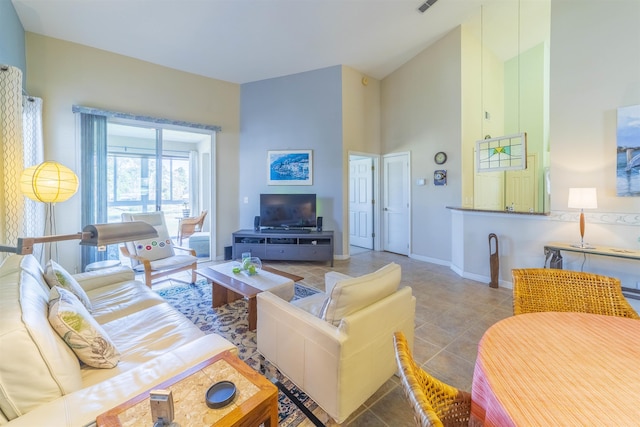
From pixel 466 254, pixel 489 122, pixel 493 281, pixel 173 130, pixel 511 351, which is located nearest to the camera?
pixel 511 351

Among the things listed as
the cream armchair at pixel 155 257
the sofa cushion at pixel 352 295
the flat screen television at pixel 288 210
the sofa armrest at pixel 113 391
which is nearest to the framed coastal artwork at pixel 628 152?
the sofa cushion at pixel 352 295

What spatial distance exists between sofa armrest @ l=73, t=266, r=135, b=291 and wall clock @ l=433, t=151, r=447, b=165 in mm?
4746

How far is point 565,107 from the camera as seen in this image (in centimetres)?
322

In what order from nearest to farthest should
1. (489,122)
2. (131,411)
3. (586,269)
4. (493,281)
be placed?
1. (131,411)
2. (586,269)
3. (493,281)
4. (489,122)

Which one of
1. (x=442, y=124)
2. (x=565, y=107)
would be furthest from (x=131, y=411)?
(x=442, y=124)

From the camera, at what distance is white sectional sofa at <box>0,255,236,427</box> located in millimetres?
875

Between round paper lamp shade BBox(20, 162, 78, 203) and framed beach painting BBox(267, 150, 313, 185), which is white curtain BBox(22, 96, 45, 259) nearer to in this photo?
round paper lamp shade BBox(20, 162, 78, 203)

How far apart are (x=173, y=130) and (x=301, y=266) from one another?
3.28m

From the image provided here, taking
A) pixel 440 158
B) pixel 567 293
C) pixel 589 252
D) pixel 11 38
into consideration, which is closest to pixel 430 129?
pixel 440 158

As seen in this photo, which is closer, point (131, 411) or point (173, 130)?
point (131, 411)

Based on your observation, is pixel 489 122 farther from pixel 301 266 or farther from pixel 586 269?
pixel 301 266

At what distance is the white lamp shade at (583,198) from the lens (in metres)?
2.77

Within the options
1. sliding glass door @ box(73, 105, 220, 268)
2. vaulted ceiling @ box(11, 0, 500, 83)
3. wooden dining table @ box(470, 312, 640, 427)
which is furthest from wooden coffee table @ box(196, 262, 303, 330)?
vaulted ceiling @ box(11, 0, 500, 83)

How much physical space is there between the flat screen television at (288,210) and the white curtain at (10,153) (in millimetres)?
3113
